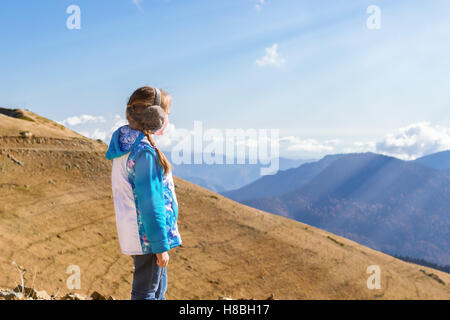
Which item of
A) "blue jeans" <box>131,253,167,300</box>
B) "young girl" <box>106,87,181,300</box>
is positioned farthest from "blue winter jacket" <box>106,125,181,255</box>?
"blue jeans" <box>131,253,167,300</box>

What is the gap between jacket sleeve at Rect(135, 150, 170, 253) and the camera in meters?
3.62

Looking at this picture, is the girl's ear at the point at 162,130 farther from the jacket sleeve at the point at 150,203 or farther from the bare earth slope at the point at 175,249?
the bare earth slope at the point at 175,249

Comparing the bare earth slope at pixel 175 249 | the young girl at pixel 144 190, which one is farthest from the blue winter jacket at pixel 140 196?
the bare earth slope at pixel 175 249

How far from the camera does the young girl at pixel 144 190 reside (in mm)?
3635

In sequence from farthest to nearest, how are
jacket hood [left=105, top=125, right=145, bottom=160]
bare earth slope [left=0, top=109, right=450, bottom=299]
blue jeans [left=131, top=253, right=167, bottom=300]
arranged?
bare earth slope [left=0, top=109, right=450, bottom=299], blue jeans [left=131, top=253, right=167, bottom=300], jacket hood [left=105, top=125, right=145, bottom=160]

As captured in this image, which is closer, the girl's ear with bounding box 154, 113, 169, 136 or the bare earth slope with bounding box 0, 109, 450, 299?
the girl's ear with bounding box 154, 113, 169, 136

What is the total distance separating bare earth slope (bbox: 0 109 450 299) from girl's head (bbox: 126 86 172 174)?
8.96 metres

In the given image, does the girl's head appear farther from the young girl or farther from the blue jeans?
the blue jeans

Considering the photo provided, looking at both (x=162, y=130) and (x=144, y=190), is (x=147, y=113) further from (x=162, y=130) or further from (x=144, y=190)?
(x=144, y=190)

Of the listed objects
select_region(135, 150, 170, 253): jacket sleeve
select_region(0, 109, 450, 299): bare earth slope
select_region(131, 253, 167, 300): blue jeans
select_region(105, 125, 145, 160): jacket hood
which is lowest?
select_region(0, 109, 450, 299): bare earth slope

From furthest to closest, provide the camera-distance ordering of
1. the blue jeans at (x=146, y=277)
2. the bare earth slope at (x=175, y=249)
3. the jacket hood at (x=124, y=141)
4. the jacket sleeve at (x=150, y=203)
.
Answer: the bare earth slope at (x=175, y=249) → the blue jeans at (x=146, y=277) → the jacket hood at (x=124, y=141) → the jacket sleeve at (x=150, y=203)

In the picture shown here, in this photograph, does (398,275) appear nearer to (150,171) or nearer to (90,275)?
(90,275)

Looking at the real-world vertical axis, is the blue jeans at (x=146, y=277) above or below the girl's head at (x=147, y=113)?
below

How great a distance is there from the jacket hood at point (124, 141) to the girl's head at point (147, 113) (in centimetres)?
7
